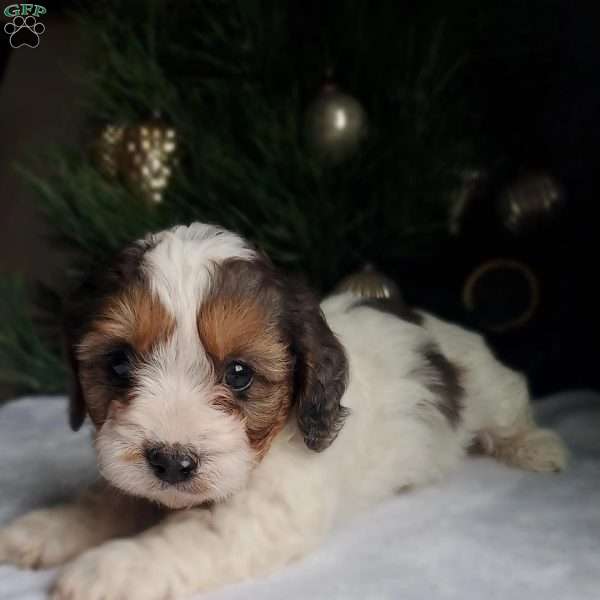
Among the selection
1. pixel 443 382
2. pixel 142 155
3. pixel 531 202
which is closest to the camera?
pixel 443 382

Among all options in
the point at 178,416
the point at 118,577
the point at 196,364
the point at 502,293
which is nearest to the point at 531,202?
the point at 502,293

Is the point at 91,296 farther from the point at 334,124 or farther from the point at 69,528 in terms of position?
the point at 334,124

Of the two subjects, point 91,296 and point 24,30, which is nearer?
point 91,296

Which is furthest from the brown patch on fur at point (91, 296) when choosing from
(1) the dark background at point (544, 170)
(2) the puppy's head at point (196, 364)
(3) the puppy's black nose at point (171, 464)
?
(1) the dark background at point (544, 170)

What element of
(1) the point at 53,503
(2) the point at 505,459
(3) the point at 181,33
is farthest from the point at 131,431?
(3) the point at 181,33

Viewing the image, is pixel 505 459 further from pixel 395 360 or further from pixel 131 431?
pixel 131 431

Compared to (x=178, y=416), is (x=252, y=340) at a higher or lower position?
higher

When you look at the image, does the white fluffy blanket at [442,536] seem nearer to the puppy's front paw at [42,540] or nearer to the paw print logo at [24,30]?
the puppy's front paw at [42,540]
